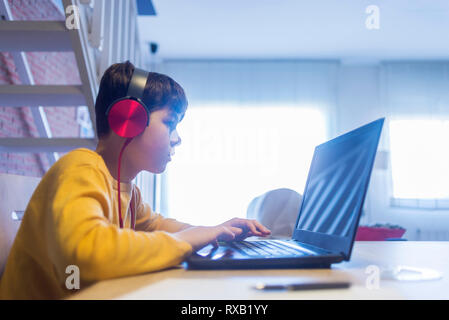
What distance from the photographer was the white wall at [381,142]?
189 inches

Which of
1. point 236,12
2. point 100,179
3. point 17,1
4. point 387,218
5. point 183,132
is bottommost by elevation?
point 387,218

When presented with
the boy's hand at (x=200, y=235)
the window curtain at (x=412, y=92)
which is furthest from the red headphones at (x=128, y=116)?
the window curtain at (x=412, y=92)

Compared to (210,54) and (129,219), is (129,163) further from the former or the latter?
(210,54)

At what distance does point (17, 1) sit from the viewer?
2838 mm

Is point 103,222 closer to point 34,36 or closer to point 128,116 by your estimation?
point 128,116

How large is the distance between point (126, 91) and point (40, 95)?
2.96 feet

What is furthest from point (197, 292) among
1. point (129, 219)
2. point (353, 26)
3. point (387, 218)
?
point (387, 218)

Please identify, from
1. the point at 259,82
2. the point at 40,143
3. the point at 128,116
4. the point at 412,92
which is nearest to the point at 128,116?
the point at 128,116

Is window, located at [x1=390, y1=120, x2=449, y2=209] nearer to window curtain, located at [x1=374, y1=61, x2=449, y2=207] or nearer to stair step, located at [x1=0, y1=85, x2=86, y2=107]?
window curtain, located at [x1=374, y1=61, x2=449, y2=207]

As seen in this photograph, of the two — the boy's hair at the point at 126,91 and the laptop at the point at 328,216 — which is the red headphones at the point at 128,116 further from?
the laptop at the point at 328,216

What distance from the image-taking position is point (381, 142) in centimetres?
493

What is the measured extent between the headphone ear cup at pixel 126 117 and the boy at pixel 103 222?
0.22 ft

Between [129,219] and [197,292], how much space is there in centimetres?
52

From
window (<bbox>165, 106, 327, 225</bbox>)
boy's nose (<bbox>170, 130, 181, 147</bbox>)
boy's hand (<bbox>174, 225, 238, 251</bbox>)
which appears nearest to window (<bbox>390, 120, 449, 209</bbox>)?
window (<bbox>165, 106, 327, 225</bbox>)
